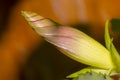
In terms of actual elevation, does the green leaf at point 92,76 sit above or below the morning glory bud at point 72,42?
below

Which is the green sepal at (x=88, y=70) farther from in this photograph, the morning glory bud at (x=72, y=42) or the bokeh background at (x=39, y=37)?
the bokeh background at (x=39, y=37)

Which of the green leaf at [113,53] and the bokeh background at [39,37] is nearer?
the green leaf at [113,53]

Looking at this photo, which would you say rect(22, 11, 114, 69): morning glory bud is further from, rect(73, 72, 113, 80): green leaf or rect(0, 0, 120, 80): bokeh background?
rect(0, 0, 120, 80): bokeh background

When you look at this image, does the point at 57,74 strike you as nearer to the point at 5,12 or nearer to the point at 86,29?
the point at 86,29

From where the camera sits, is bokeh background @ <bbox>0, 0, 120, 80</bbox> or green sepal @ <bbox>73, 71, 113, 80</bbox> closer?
green sepal @ <bbox>73, 71, 113, 80</bbox>

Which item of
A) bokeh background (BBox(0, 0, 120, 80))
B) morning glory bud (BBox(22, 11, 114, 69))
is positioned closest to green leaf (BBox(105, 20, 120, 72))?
morning glory bud (BBox(22, 11, 114, 69))

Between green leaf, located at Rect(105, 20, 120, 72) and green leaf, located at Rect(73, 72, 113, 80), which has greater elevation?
green leaf, located at Rect(105, 20, 120, 72)

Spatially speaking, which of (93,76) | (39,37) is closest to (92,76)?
(93,76)

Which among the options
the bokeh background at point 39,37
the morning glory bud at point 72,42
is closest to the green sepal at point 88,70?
the morning glory bud at point 72,42
